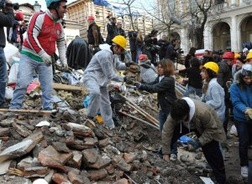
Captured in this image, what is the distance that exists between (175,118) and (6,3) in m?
3.03

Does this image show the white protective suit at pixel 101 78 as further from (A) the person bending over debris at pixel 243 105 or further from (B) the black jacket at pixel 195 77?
(B) the black jacket at pixel 195 77

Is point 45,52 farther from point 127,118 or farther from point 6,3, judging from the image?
point 127,118

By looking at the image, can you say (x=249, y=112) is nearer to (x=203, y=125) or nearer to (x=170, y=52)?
(x=203, y=125)

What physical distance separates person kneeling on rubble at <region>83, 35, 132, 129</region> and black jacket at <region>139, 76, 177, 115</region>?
64 centimetres

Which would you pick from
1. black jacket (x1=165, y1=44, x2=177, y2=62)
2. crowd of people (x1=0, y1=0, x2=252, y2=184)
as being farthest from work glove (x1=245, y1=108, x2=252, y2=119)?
black jacket (x1=165, y1=44, x2=177, y2=62)

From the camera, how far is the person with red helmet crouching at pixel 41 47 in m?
4.43

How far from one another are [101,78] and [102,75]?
0.05m

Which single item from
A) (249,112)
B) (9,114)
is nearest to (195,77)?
(249,112)

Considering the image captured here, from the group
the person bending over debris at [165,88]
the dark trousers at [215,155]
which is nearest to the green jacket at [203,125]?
the dark trousers at [215,155]

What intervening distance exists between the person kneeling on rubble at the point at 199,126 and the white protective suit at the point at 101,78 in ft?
5.24

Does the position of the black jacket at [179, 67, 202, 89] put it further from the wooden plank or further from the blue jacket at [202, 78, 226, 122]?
the wooden plank

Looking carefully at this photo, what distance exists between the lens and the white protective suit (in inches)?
206

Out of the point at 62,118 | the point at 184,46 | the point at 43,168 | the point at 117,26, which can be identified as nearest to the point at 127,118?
the point at 62,118

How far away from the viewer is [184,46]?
1298 inches
